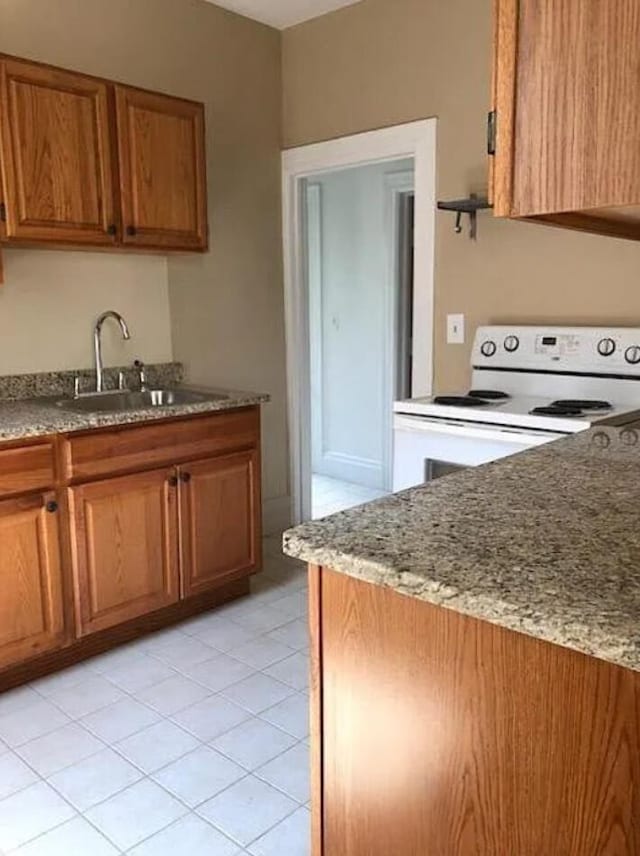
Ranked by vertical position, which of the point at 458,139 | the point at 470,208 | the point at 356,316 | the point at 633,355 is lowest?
the point at 633,355

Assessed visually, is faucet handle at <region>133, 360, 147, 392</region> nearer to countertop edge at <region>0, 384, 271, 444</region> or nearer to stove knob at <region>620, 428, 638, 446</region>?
countertop edge at <region>0, 384, 271, 444</region>

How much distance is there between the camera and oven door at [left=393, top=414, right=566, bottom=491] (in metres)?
2.17

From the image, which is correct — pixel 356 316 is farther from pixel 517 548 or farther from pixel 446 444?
pixel 517 548

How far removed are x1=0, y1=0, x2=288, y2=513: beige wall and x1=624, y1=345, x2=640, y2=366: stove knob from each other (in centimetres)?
174

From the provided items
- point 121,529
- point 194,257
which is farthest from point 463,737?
point 194,257

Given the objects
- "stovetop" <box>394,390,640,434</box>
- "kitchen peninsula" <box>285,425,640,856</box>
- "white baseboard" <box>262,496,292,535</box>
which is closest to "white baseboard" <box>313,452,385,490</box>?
"white baseboard" <box>262,496,292,535</box>

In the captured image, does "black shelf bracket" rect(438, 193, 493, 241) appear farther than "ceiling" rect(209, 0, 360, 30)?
No

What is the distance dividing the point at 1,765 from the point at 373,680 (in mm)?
1431

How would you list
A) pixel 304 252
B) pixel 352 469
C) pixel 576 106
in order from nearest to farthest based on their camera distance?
pixel 576 106, pixel 304 252, pixel 352 469

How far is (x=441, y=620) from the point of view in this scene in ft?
2.90

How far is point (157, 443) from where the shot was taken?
100 inches

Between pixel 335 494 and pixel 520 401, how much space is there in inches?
90.0

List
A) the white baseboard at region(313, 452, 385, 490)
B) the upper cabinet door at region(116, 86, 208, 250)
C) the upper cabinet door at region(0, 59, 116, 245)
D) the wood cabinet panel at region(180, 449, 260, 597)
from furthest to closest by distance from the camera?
the white baseboard at region(313, 452, 385, 490) < the wood cabinet panel at region(180, 449, 260, 597) < the upper cabinet door at region(116, 86, 208, 250) < the upper cabinet door at region(0, 59, 116, 245)

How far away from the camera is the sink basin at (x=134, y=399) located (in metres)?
2.75
